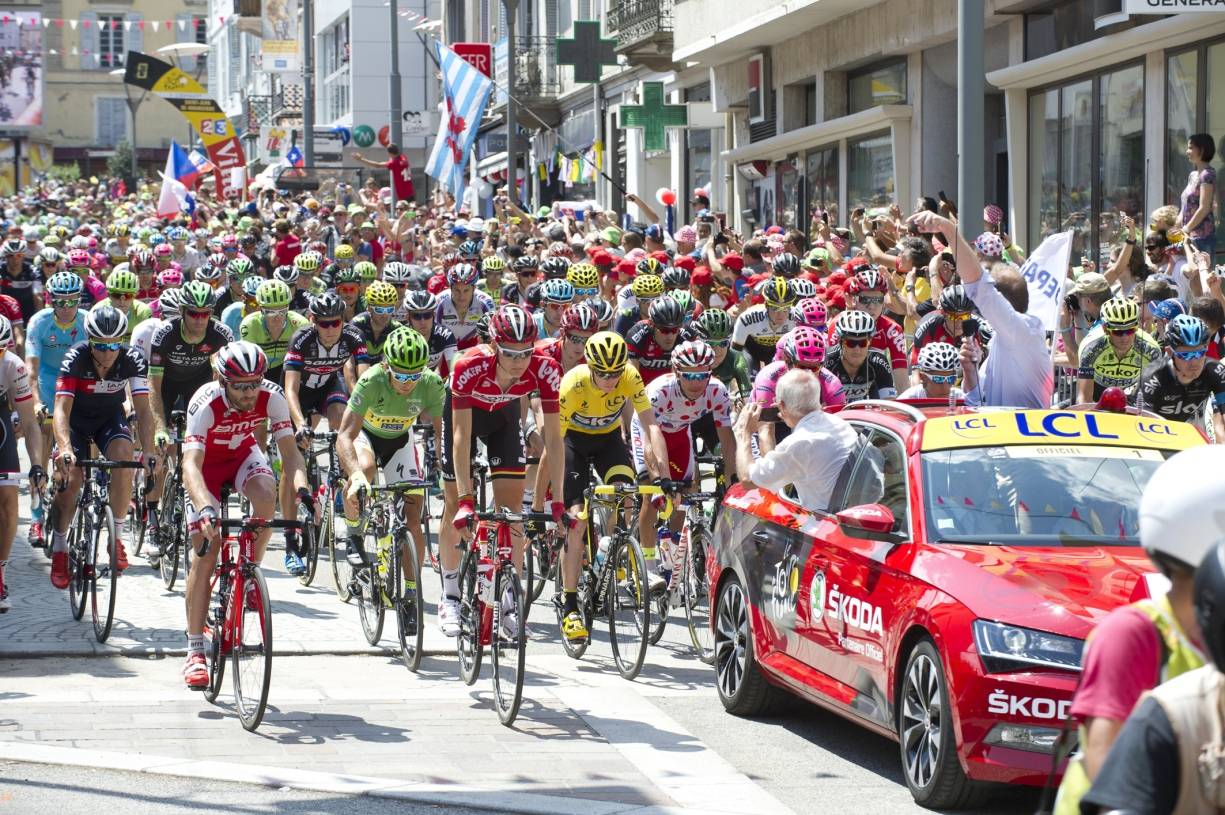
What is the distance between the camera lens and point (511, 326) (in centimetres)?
1046

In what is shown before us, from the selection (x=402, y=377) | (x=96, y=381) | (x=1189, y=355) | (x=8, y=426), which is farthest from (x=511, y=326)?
(x=1189, y=355)

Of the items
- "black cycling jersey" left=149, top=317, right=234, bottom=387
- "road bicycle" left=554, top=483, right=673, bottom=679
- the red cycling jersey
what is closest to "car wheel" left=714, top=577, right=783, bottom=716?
"road bicycle" left=554, top=483, right=673, bottom=679

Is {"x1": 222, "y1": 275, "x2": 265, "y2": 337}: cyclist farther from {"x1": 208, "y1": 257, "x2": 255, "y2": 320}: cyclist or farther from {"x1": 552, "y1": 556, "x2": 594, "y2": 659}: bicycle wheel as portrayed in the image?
{"x1": 552, "y1": 556, "x2": 594, "y2": 659}: bicycle wheel

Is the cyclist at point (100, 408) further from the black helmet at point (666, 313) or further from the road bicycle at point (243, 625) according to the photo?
the black helmet at point (666, 313)

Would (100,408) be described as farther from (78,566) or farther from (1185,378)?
(1185,378)

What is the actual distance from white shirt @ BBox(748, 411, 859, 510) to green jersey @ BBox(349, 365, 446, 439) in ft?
10.5

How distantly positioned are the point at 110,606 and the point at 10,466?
1.17m

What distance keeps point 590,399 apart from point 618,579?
4.00 feet

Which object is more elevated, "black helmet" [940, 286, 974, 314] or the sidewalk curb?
"black helmet" [940, 286, 974, 314]

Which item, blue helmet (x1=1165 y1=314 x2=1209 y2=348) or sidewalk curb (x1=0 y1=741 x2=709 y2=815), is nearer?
sidewalk curb (x1=0 y1=741 x2=709 y2=815)

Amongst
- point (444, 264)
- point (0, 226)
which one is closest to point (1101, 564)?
point (444, 264)

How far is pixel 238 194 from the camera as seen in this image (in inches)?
1886

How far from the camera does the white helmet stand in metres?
3.20

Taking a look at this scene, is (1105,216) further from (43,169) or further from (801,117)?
(43,169)
